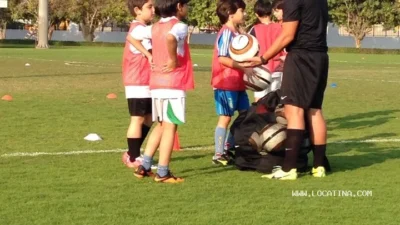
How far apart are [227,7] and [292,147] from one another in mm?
1745

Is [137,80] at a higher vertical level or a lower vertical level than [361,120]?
higher

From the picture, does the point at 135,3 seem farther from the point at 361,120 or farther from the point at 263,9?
the point at 361,120

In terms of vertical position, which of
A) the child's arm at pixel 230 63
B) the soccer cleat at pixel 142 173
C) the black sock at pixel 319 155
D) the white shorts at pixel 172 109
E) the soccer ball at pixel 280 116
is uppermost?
the child's arm at pixel 230 63

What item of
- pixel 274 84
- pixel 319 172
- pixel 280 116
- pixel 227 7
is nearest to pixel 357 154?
pixel 274 84

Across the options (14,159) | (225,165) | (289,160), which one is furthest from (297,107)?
(14,159)

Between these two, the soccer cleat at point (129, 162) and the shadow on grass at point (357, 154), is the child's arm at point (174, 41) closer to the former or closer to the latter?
the soccer cleat at point (129, 162)

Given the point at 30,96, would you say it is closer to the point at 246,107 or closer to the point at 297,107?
the point at 246,107

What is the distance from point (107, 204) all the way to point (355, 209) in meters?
1.84

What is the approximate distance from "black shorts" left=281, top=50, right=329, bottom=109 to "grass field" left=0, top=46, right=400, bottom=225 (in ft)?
2.37

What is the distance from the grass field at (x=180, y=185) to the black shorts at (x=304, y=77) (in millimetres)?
723

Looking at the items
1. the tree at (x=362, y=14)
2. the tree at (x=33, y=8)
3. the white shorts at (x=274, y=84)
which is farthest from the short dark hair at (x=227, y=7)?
the tree at (x=33, y=8)

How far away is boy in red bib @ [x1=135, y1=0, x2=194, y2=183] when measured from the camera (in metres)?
7.55

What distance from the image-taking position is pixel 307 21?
310 inches

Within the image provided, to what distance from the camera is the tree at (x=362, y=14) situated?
6594 cm
